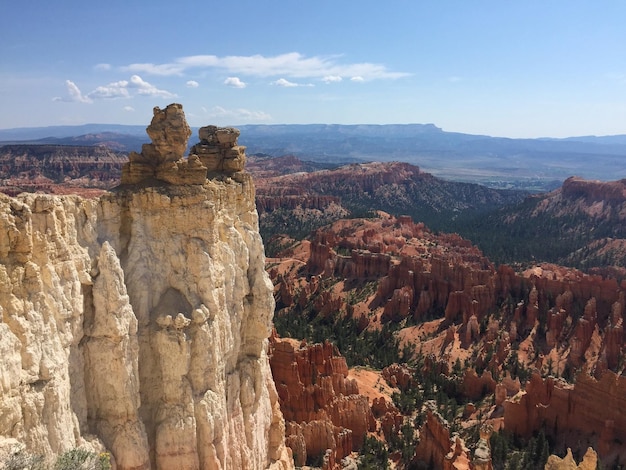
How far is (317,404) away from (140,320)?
63.1 feet

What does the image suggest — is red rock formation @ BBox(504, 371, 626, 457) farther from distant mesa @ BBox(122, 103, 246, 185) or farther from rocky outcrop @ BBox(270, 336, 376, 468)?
distant mesa @ BBox(122, 103, 246, 185)

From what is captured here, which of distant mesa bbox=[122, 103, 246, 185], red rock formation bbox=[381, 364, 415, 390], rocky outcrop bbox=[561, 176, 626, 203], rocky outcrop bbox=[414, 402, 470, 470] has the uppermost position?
distant mesa bbox=[122, 103, 246, 185]

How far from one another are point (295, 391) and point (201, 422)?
16.7 meters

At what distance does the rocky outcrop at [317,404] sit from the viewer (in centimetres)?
2723

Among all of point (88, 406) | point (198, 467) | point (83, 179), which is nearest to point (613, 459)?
point (198, 467)

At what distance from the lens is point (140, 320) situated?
44.9 feet

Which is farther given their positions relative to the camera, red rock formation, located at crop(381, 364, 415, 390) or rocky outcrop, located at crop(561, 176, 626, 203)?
rocky outcrop, located at crop(561, 176, 626, 203)

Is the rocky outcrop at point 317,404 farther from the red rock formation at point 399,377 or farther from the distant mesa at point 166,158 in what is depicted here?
the distant mesa at point 166,158

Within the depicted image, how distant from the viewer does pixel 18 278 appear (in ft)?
35.1

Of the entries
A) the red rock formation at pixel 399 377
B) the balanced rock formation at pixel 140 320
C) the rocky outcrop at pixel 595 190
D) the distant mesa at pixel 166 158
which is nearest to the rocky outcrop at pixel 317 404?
the red rock formation at pixel 399 377

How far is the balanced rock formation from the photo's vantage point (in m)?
10.7

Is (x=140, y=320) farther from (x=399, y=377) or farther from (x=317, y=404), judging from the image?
(x=399, y=377)

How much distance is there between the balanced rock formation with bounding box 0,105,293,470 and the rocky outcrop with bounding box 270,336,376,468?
33.9ft

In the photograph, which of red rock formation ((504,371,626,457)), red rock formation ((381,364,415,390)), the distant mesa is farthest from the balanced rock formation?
red rock formation ((381,364,415,390))
